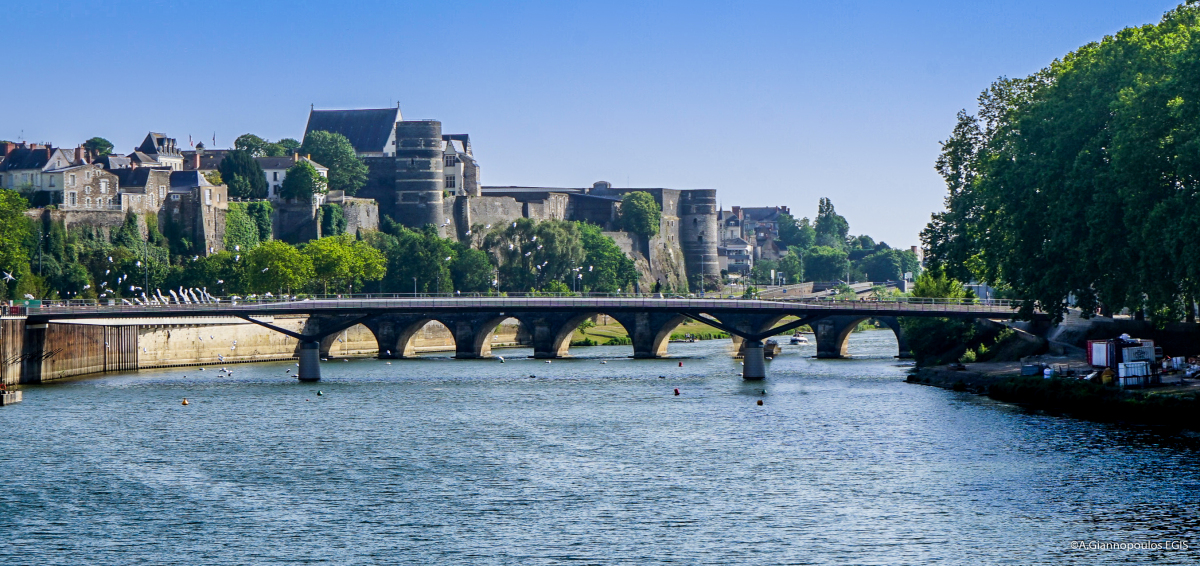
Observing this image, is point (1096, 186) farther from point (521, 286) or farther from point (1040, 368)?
point (521, 286)

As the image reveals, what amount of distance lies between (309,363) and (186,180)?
2389 inches

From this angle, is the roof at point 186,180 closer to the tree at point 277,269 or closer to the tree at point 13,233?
the tree at point 277,269

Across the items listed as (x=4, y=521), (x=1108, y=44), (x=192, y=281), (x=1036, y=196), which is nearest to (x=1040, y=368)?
(x=1036, y=196)

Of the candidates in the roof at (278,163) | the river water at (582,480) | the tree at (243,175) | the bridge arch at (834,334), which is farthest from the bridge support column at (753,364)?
the roof at (278,163)

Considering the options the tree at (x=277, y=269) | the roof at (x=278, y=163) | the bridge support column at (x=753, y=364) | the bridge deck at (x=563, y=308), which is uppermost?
the roof at (x=278, y=163)

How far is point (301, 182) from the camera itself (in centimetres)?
16700

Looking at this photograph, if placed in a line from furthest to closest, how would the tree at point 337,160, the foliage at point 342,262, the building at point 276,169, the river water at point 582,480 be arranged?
the tree at point 337,160 < the building at point 276,169 < the foliage at point 342,262 < the river water at point 582,480

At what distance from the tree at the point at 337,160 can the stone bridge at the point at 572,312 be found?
5278 cm

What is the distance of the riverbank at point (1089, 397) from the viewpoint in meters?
66.2

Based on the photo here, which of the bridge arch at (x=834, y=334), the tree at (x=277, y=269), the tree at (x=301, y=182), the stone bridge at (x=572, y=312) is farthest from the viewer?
the tree at (x=301, y=182)

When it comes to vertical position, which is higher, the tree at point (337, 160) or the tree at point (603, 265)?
the tree at point (337, 160)

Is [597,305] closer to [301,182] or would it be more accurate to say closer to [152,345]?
[152,345]

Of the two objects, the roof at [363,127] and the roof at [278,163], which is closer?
the roof at [278,163]

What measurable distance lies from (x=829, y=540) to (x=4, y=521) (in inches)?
972
